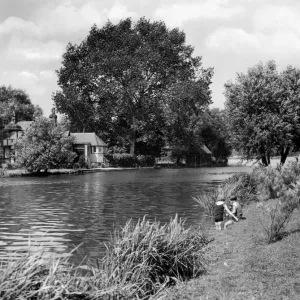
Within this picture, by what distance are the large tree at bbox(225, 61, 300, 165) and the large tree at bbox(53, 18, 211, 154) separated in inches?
1888

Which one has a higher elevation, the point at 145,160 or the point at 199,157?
the point at 199,157

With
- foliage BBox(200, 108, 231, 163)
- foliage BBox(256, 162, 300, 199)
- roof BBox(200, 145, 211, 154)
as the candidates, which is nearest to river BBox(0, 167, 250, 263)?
foliage BBox(256, 162, 300, 199)

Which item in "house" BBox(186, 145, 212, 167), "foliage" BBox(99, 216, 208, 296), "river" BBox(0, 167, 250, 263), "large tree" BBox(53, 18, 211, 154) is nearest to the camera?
"foliage" BBox(99, 216, 208, 296)

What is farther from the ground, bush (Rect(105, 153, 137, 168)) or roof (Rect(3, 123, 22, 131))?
roof (Rect(3, 123, 22, 131))

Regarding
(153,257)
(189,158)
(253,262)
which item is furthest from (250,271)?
(189,158)

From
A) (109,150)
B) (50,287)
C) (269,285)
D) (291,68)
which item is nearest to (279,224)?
(269,285)

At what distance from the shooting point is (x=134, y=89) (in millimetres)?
97500

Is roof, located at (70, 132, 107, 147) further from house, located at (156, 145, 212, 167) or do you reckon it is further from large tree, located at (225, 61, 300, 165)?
large tree, located at (225, 61, 300, 165)

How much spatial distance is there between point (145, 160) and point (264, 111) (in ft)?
196

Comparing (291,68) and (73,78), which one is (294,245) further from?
(73,78)

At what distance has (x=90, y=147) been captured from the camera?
10181 cm

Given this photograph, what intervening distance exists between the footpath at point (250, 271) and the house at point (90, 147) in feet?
276

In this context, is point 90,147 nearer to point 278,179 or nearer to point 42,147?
point 42,147

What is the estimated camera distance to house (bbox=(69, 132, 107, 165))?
331 ft
